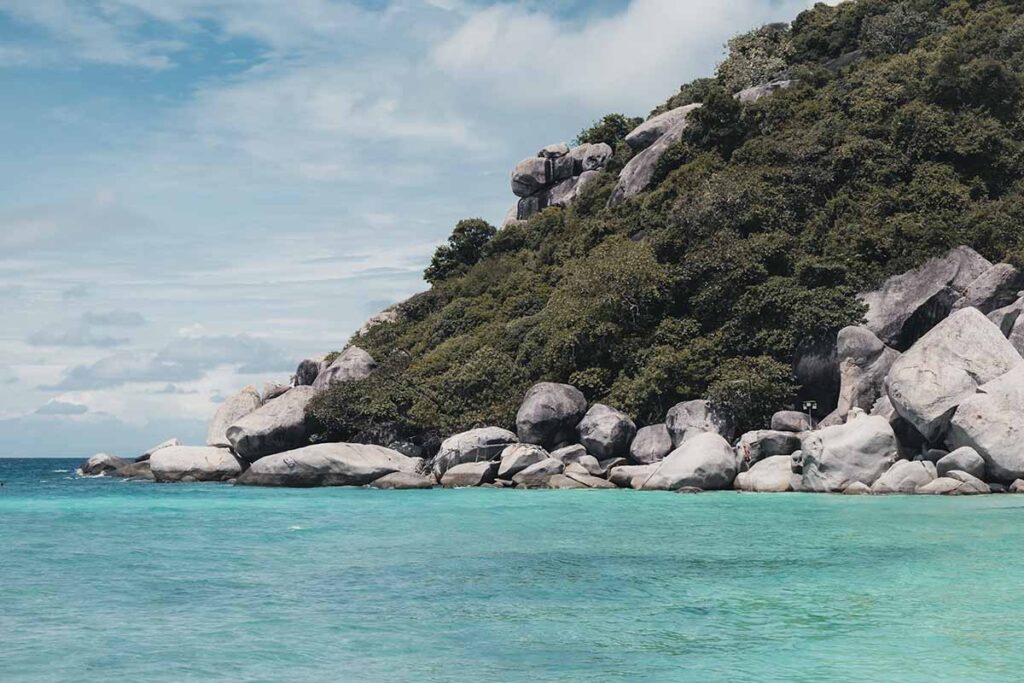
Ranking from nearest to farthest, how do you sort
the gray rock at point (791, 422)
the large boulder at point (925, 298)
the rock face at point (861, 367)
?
the rock face at point (861, 367)
the gray rock at point (791, 422)
the large boulder at point (925, 298)

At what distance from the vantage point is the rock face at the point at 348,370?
46.2 metres

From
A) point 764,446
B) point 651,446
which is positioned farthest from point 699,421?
point 764,446

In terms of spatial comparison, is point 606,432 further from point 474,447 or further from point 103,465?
point 103,465

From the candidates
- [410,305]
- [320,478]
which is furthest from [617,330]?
[410,305]

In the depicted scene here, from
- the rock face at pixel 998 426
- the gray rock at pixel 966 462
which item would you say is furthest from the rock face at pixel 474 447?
the rock face at pixel 998 426

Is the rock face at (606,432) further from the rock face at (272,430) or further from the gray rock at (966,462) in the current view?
the rock face at (272,430)

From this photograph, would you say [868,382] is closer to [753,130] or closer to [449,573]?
[449,573]

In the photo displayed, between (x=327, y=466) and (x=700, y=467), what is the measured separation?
13.8 meters

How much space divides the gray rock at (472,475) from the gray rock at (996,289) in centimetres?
1740

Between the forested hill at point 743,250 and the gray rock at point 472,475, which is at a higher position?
the forested hill at point 743,250

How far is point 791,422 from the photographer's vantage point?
33.1 m

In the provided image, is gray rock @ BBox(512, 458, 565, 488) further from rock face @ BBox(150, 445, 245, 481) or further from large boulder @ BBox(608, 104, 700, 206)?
large boulder @ BBox(608, 104, 700, 206)

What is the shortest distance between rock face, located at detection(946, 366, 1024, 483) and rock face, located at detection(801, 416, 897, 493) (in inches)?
79.6

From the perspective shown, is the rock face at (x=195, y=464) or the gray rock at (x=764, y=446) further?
the rock face at (x=195, y=464)
